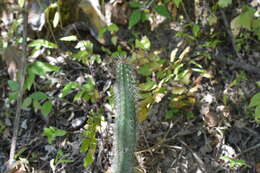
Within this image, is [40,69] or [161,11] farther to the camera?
[161,11]

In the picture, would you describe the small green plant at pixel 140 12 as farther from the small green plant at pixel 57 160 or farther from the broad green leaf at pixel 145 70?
the small green plant at pixel 57 160

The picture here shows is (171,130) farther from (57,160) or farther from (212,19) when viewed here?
(212,19)

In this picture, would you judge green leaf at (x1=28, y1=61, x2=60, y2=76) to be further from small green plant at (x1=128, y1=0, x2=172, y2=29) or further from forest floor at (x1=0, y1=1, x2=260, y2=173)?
small green plant at (x1=128, y1=0, x2=172, y2=29)

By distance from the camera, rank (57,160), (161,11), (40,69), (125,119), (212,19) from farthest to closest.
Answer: (212,19), (161,11), (57,160), (40,69), (125,119)

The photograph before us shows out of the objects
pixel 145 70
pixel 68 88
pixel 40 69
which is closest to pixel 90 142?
pixel 68 88

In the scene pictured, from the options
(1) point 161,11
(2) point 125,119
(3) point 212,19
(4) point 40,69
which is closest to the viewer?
(2) point 125,119

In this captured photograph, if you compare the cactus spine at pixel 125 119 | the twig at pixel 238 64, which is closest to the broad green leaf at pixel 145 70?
the cactus spine at pixel 125 119

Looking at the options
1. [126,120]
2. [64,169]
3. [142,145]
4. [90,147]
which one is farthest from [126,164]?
[64,169]

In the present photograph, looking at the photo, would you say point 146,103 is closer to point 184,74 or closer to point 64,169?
point 184,74
